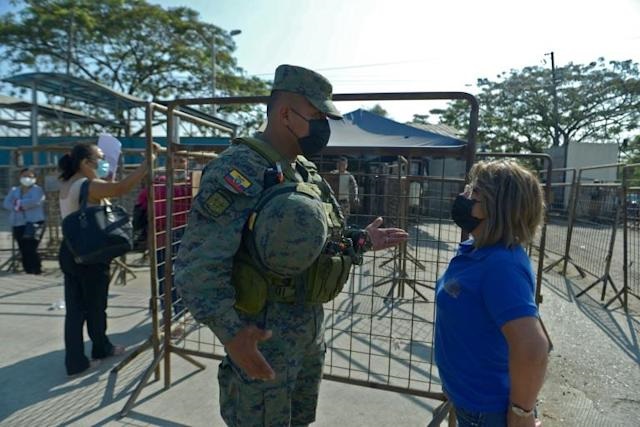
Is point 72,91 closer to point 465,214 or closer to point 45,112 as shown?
point 45,112

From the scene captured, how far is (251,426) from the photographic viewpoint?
4.83ft

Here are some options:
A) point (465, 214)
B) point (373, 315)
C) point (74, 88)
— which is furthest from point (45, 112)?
point (465, 214)

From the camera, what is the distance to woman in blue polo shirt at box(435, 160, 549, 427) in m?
1.20

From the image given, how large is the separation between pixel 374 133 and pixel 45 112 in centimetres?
1455

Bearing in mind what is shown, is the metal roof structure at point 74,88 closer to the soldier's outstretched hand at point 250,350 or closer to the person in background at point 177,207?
the person in background at point 177,207

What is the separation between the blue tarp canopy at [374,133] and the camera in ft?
18.1

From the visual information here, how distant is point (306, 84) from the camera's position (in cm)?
147

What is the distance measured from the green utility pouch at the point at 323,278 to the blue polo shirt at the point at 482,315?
39cm

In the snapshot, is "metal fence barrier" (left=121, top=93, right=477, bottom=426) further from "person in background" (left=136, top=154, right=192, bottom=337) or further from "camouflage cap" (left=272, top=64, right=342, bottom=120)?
"camouflage cap" (left=272, top=64, right=342, bottom=120)

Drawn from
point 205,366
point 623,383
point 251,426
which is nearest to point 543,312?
point 623,383

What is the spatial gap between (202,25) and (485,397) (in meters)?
23.2

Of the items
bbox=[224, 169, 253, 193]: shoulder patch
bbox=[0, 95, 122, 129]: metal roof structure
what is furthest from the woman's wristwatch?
bbox=[0, 95, 122, 129]: metal roof structure

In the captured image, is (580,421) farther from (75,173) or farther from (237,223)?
(75,173)

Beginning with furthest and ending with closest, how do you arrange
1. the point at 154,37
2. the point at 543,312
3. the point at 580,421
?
the point at 154,37 < the point at 543,312 < the point at 580,421
